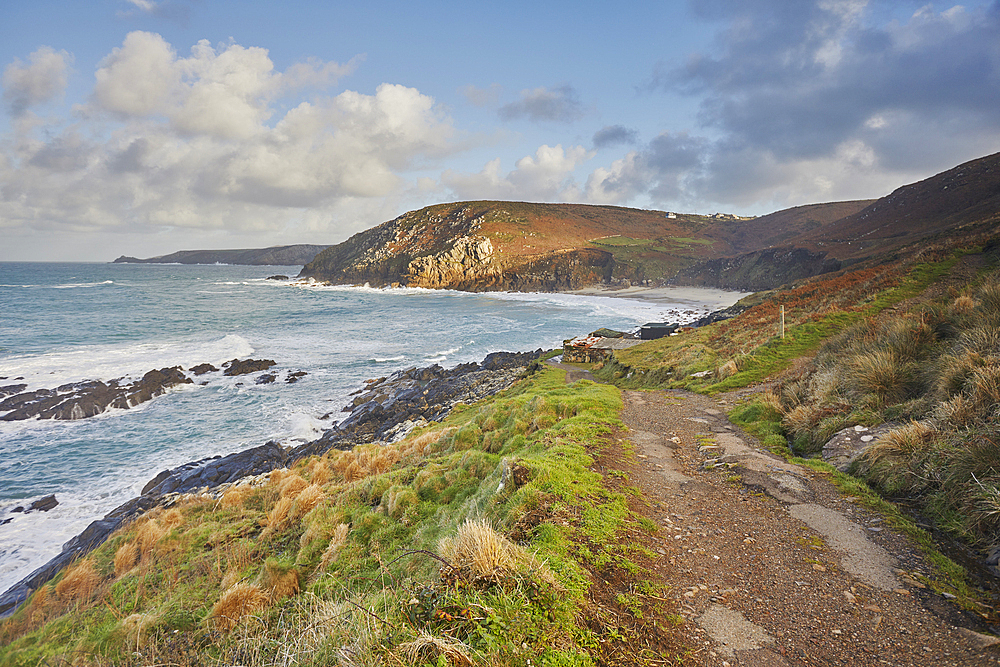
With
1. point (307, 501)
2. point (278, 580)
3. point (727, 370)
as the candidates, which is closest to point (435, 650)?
point (278, 580)

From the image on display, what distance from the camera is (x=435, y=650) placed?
2.65 metres

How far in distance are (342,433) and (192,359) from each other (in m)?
21.9

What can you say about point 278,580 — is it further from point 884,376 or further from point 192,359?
point 192,359

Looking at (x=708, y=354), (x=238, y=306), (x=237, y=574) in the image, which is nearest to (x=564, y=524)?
(x=237, y=574)

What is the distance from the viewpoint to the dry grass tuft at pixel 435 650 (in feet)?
8.39

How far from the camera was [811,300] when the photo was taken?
21.5 metres

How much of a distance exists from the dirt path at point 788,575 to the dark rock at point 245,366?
3262 cm

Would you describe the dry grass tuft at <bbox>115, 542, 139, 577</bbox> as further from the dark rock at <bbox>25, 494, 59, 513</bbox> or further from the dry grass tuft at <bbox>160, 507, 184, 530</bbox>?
the dark rock at <bbox>25, 494, 59, 513</bbox>

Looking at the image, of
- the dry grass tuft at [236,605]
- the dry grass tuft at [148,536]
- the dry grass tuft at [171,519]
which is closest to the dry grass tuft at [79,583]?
the dry grass tuft at [148,536]

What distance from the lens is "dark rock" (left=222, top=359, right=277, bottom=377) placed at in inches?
1242

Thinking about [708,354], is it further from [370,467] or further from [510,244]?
[510,244]

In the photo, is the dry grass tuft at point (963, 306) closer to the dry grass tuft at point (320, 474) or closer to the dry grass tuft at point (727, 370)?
the dry grass tuft at point (727, 370)

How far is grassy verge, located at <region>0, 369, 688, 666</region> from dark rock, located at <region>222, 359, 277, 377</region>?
78.4ft

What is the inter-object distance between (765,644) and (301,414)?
2449cm
